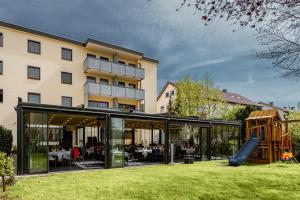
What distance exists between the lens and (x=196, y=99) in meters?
42.1

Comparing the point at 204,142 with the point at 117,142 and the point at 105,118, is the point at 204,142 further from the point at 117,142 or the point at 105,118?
the point at 105,118

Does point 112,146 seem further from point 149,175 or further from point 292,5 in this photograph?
point 292,5

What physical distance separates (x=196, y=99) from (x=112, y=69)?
43.9 feet

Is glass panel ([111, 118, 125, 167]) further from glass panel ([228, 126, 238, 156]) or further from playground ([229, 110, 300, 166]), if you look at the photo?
glass panel ([228, 126, 238, 156])

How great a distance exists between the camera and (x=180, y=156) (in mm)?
25906

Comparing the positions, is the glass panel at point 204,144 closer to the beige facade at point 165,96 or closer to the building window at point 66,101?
the building window at point 66,101

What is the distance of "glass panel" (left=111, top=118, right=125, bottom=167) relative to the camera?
62.0 feet

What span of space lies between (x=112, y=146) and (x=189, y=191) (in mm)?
8041

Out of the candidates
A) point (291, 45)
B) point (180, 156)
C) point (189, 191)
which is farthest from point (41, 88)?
point (291, 45)

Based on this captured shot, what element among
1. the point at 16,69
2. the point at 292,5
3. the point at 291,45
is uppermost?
the point at 16,69

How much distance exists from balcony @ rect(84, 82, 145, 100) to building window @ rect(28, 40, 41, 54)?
5490 millimetres

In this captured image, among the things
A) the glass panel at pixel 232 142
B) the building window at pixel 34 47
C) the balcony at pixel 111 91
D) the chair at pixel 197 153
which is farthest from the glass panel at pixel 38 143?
the glass panel at pixel 232 142

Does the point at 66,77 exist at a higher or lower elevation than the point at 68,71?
lower

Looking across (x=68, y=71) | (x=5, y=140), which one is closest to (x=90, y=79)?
(x=68, y=71)
